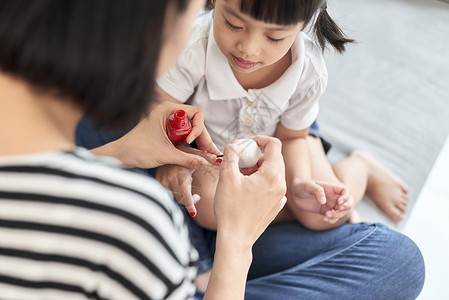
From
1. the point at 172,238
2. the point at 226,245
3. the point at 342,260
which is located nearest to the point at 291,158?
the point at 342,260

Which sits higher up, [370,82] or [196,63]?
[196,63]

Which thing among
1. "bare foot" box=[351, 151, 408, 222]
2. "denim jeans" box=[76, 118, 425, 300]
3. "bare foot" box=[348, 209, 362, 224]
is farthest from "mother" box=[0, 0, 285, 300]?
"bare foot" box=[351, 151, 408, 222]

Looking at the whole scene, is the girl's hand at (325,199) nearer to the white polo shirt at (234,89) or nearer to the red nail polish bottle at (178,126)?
the white polo shirt at (234,89)

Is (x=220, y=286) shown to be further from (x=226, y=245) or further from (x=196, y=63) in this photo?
(x=196, y=63)

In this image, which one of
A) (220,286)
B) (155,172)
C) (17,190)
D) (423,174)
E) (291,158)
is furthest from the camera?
(423,174)

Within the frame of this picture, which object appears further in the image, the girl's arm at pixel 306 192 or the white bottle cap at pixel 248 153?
the girl's arm at pixel 306 192

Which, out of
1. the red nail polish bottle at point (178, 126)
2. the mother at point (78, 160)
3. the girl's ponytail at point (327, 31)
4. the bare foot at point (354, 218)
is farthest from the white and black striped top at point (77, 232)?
the bare foot at point (354, 218)

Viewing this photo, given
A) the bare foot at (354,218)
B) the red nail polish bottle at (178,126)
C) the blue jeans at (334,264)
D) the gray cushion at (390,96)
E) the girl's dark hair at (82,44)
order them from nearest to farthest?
1. the girl's dark hair at (82,44)
2. the red nail polish bottle at (178,126)
3. the blue jeans at (334,264)
4. the bare foot at (354,218)
5. the gray cushion at (390,96)

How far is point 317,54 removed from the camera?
2.85 feet

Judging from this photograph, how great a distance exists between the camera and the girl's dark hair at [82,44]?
0.37 metres

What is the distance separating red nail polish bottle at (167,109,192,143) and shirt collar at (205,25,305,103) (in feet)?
0.46

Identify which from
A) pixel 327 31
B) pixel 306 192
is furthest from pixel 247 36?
pixel 306 192

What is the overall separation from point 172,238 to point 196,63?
0.48m

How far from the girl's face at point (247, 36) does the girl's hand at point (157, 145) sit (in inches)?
4.6
